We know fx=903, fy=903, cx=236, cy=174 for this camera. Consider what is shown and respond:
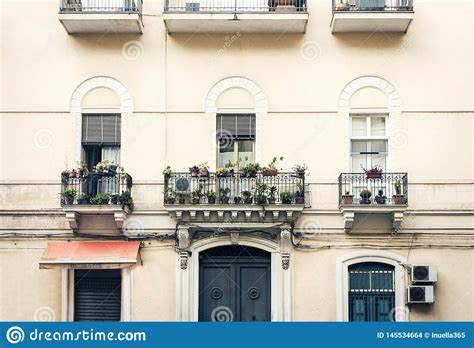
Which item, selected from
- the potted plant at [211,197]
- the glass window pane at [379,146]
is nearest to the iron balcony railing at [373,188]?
the glass window pane at [379,146]

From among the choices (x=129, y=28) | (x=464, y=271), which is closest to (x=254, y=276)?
(x=464, y=271)

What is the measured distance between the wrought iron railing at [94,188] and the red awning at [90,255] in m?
1.03

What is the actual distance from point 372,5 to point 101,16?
248 inches

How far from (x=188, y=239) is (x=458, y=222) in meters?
6.15

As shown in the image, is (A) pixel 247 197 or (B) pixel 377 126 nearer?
(A) pixel 247 197

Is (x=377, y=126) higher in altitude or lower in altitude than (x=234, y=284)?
higher

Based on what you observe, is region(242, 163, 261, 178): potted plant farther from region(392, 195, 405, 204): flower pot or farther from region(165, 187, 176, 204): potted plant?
region(392, 195, 405, 204): flower pot

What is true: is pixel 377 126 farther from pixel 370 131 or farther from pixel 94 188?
pixel 94 188

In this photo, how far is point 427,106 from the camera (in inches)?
828

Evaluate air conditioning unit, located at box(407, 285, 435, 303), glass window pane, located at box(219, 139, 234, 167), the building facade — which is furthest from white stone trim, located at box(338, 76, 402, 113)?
air conditioning unit, located at box(407, 285, 435, 303)

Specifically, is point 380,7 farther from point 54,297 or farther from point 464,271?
point 54,297

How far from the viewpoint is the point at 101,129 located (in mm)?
21172

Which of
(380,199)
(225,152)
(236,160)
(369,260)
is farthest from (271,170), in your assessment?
(369,260)

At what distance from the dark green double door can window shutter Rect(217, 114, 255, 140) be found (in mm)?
2608
